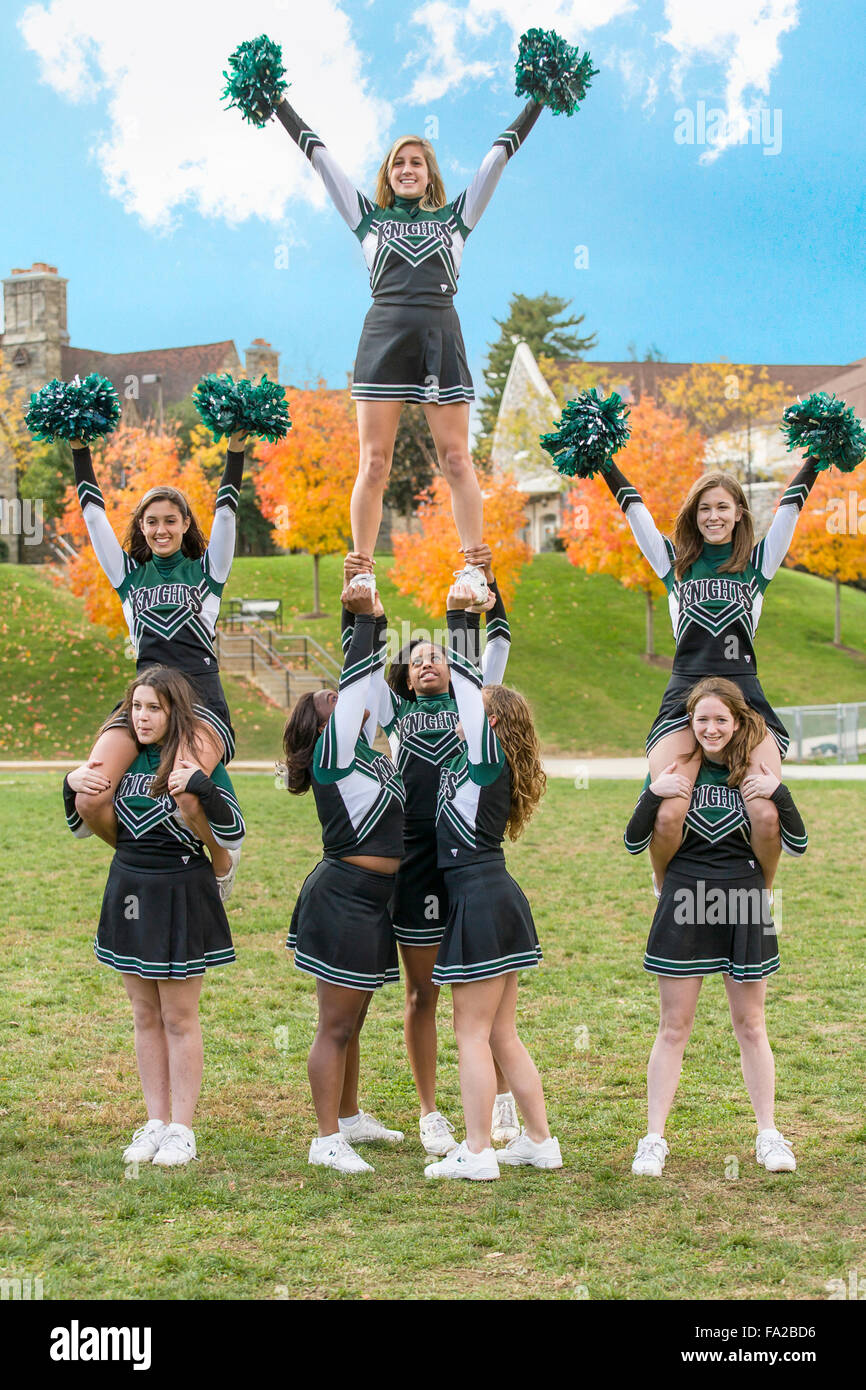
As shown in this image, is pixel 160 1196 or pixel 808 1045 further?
pixel 808 1045

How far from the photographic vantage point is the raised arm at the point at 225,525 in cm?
541

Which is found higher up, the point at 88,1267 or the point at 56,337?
the point at 56,337

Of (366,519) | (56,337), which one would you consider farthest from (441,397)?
(56,337)

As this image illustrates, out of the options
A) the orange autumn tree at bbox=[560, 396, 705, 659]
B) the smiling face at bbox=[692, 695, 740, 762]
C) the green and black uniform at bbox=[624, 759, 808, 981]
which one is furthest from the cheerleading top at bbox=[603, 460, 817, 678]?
the orange autumn tree at bbox=[560, 396, 705, 659]

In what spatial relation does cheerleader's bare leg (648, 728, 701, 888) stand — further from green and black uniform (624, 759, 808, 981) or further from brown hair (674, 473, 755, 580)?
brown hair (674, 473, 755, 580)

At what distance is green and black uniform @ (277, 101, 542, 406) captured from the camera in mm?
5258

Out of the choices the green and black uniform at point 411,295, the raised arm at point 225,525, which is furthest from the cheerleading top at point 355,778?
the green and black uniform at point 411,295

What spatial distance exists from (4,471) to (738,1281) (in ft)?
142

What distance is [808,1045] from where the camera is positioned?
22.6ft

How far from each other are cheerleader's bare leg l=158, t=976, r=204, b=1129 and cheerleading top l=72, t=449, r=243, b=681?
1.28 m

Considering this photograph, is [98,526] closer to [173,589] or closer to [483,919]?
[173,589]

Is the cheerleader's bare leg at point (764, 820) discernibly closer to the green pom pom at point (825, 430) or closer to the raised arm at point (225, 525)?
the green pom pom at point (825, 430)

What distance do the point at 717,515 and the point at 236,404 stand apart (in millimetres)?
2055

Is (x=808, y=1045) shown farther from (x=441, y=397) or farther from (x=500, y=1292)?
(x=441, y=397)
